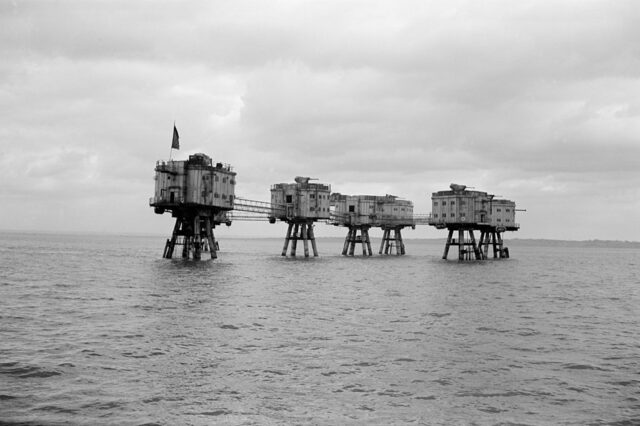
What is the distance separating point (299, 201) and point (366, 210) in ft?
88.7

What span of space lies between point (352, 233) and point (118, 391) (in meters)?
111

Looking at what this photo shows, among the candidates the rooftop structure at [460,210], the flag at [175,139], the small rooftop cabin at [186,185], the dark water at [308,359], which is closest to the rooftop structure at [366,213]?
the rooftop structure at [460,210]

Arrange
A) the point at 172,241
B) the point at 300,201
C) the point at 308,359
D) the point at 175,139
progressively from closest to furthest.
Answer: the point at 308,359 → the point at 175,139 → the point at 172,241 → the point at 300,201

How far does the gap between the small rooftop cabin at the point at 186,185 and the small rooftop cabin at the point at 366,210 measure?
1855 inches

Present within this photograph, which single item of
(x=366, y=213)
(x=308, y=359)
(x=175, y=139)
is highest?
(x=175, y=139)

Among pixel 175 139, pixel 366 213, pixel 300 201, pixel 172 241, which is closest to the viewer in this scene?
pixel 175 139

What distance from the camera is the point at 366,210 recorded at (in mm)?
127188

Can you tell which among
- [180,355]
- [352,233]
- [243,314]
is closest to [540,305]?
[243,314]

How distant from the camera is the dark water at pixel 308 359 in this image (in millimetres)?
17797

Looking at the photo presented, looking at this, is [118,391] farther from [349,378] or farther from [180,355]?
[349,378]

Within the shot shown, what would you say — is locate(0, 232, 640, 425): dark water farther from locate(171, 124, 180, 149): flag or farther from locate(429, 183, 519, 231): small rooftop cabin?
locate(429, 183, 519, 231): small rooftop cabin

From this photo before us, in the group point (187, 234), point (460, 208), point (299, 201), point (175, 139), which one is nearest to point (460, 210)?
point (460, 208)

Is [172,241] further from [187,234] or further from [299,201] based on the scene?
[299,201]

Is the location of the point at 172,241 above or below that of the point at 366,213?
below
